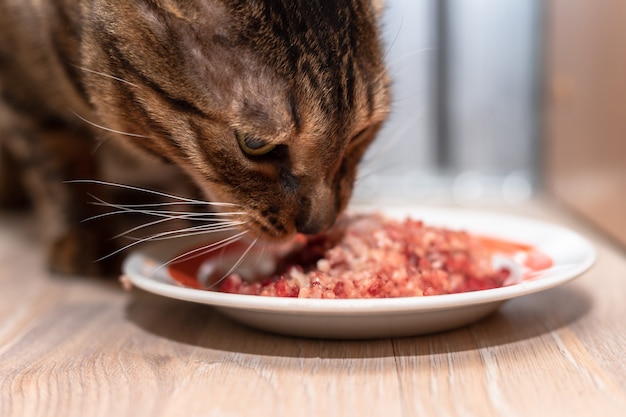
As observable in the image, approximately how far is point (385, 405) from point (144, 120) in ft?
2.04

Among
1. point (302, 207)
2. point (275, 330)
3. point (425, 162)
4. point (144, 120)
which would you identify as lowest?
point (425, 162)

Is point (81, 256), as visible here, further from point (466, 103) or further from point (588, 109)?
point (466, 103)

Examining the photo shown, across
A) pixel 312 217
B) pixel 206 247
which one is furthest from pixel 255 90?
pixel 206 247

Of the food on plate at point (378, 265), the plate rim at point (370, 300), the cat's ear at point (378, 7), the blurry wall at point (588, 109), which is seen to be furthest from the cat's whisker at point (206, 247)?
the blurry wall at point (588, 109)

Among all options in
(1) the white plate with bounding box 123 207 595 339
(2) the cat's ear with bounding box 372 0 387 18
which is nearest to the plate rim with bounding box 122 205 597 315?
(1) the white plate with bounding box 123 207 595 339

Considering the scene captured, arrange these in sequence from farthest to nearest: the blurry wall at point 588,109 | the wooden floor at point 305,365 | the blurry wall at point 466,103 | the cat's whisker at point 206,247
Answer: the blurry wall at point 466,103
the blurry wall at point 588,109
the cat's whisker at point 206,247
the wooden floor at point 305,365

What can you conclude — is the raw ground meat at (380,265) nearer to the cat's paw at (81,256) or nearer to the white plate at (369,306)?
the white plate at (369,306)

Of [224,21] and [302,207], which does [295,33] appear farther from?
[302,207]

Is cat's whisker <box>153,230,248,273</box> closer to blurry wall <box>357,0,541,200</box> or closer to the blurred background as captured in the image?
the blurred background

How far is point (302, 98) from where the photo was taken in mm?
1021

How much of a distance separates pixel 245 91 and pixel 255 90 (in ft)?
0.05

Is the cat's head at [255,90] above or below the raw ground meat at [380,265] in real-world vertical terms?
above

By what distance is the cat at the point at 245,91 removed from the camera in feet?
3.37

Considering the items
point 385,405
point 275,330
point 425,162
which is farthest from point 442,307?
point 425,162
